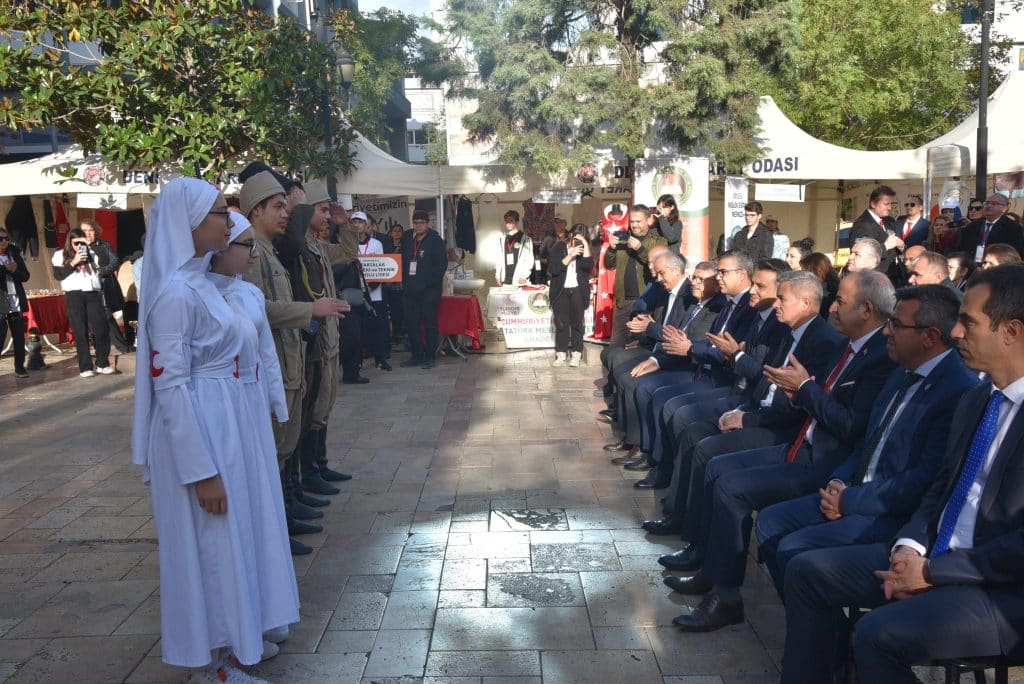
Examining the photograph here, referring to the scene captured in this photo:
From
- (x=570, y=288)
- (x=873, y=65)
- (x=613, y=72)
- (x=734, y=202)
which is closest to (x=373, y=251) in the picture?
(x=570, y=288)

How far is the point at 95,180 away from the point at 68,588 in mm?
9503

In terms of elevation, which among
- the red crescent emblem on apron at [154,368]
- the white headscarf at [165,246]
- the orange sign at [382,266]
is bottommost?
the orange sign at [382,266]

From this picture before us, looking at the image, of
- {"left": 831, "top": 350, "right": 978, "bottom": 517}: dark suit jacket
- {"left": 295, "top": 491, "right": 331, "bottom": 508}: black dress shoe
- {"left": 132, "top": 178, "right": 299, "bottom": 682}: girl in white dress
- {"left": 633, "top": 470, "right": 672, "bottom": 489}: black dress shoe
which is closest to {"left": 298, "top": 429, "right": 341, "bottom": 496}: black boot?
{"left": 295, "top": 491, "right": 331, "bottom": 508}: black dress shoe

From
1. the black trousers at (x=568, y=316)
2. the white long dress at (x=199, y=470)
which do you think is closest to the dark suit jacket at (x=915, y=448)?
the white long dress at (x=199, y=470)

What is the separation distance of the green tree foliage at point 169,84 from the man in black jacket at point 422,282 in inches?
75.2

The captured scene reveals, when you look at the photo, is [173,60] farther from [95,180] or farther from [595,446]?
[595,446]

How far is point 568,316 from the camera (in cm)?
1203

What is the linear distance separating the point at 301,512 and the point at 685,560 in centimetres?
237

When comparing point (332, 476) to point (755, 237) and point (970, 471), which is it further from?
point (755, 237)

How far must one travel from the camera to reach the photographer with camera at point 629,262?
30.3 feet

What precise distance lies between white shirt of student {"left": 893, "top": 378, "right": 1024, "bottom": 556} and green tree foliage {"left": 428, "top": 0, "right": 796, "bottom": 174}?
10597 millimetres

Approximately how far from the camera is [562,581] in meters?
4.56

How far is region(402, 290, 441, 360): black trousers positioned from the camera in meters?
12.2

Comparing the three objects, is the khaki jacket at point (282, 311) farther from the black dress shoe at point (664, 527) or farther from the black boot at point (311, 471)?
the black dress shoe at point (664, 527)
